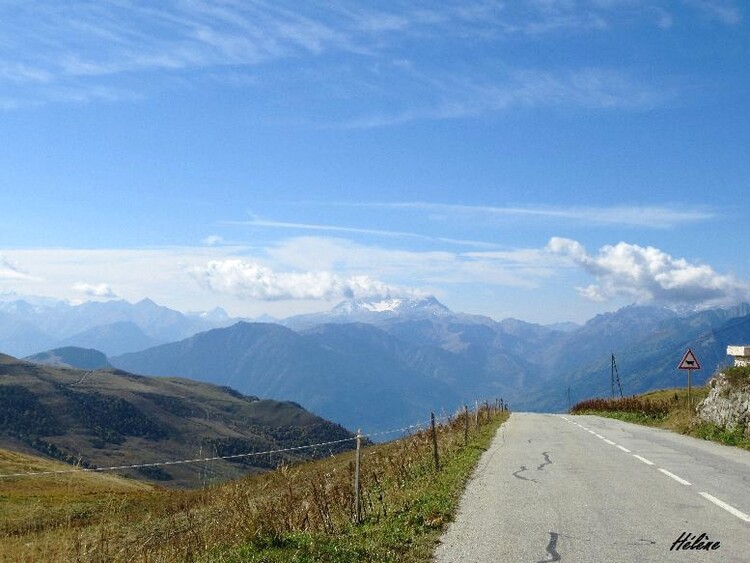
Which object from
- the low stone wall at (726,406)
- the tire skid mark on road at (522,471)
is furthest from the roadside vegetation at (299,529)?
the low stone wall at (726,406)

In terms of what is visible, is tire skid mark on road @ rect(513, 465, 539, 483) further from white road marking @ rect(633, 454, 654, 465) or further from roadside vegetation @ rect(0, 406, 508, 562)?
white road marking @ rect(633, 454, 654, 465)

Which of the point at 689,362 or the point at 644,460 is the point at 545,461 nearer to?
the point at 644,460

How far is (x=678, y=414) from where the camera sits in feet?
117

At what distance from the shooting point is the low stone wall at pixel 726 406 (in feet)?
83.8

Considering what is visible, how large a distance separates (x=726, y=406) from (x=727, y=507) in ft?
57.9

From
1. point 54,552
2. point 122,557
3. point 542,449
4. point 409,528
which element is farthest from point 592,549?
point 542,449

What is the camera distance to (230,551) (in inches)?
372

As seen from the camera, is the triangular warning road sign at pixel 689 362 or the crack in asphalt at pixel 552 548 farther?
the triangular warning road sign at pixel 689 362

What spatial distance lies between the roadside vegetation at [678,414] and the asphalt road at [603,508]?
4.50m

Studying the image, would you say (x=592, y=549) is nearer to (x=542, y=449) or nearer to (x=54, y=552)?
(x=54, y=552)

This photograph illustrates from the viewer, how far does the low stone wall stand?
83.8ft

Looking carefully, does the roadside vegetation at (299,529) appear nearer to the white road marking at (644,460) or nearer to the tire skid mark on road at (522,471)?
the tire skid mark on road at (522,471)

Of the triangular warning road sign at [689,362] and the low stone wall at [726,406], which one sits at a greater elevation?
the triangular warning road sign at [689,362]

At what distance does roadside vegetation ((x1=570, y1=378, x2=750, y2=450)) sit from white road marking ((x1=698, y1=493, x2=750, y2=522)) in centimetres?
1126
